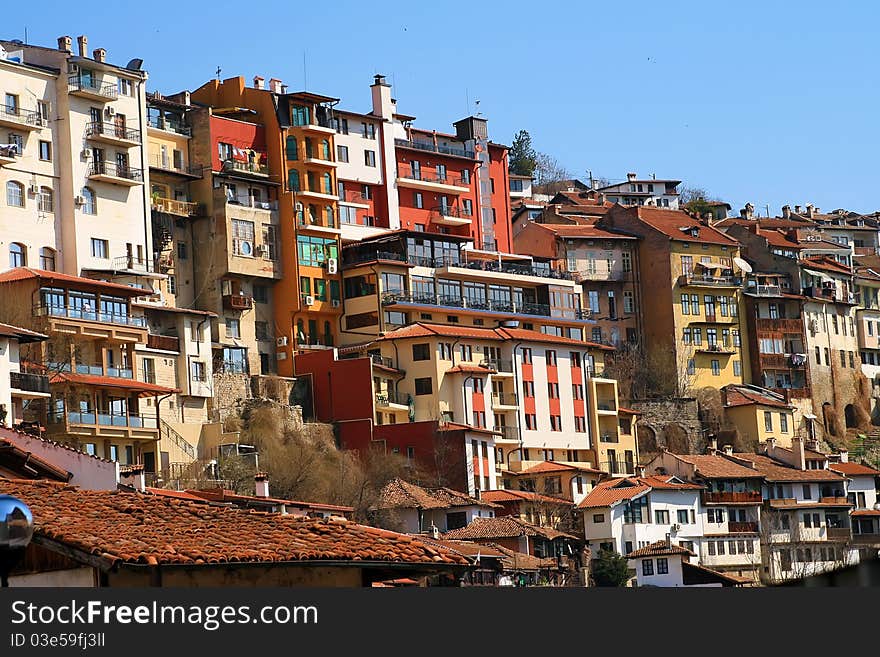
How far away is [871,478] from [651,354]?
1562 centimetres

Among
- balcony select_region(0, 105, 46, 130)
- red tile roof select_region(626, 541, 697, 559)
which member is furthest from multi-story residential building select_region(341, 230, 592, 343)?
balcony select_region(0, 105, 46, 130)

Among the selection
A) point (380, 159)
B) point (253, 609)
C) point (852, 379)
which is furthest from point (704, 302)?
point (253, 609)

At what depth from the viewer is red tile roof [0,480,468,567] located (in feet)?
62.0

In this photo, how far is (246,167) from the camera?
95.6m

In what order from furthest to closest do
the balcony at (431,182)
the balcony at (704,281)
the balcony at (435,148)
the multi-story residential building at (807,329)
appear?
1. the multi-story residential building at (807,329)
2. the balcony at (704,281)
3. the balcony at (435,148)
4. the balcony at (431,182)

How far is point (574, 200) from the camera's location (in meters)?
143

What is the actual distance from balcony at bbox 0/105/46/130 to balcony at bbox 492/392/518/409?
28.2 meters

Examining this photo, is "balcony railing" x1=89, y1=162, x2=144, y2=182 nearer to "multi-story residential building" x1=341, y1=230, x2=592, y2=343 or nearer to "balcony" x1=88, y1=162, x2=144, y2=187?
"balcony" x1=88, y1=162, x2=144, y2=187

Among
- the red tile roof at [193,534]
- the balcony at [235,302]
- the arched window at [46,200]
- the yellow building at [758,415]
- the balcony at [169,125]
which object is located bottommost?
the red tile roof at [193,534]

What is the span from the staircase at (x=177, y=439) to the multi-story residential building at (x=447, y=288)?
17844 millimetres

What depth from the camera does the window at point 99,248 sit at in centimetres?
8556

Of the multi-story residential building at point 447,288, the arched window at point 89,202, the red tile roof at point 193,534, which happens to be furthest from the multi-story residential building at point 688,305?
the red tile roof at point 193,534

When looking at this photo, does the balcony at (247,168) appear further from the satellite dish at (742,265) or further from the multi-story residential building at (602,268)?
the satellite dish at (742,265)

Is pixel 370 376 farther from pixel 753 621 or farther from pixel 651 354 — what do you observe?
pixel 753 621
